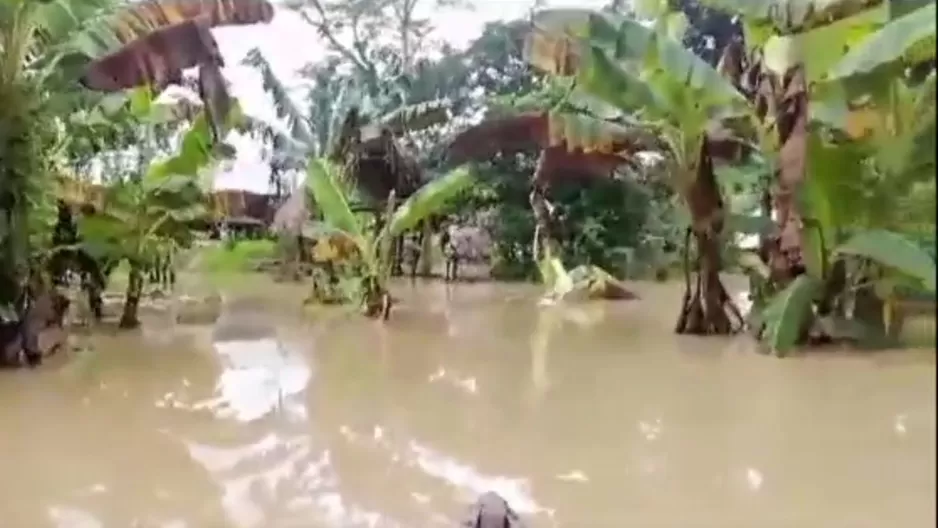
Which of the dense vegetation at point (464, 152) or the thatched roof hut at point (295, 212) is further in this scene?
the thatched roof hut at point (295, 212)

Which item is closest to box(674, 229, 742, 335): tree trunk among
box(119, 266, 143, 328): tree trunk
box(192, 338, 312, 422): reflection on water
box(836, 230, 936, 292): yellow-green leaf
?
box(836, 230, 936, 292): yellow-green leaf

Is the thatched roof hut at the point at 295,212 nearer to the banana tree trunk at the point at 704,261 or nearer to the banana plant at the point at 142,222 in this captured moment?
the banana plant at the point at 142,222

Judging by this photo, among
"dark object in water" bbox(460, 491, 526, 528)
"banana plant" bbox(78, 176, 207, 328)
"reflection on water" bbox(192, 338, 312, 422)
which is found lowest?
"reflection on water" bbox(192, 338, 312, 422)

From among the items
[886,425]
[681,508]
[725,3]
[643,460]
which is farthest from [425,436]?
[725,3]

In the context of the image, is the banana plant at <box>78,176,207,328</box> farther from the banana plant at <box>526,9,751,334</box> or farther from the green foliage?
the banana plant at <box>526,9,751,334</box>

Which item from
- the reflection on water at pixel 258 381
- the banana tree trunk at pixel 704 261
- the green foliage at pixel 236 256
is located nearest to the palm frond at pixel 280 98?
the green foliage at pixel 236 256

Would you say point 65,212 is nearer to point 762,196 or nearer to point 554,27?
point 554,27

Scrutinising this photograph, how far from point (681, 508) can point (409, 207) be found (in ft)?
6.06

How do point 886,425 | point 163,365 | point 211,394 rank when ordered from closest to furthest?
1. point 886,425
2. point 211,394
3. point 163,365

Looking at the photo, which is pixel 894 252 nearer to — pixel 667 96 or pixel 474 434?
pixel 474 434

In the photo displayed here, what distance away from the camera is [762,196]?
2477 mm

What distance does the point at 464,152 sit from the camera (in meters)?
2.99

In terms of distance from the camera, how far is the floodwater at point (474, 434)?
4.53ft

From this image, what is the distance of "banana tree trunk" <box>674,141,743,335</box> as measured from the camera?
106 inches
